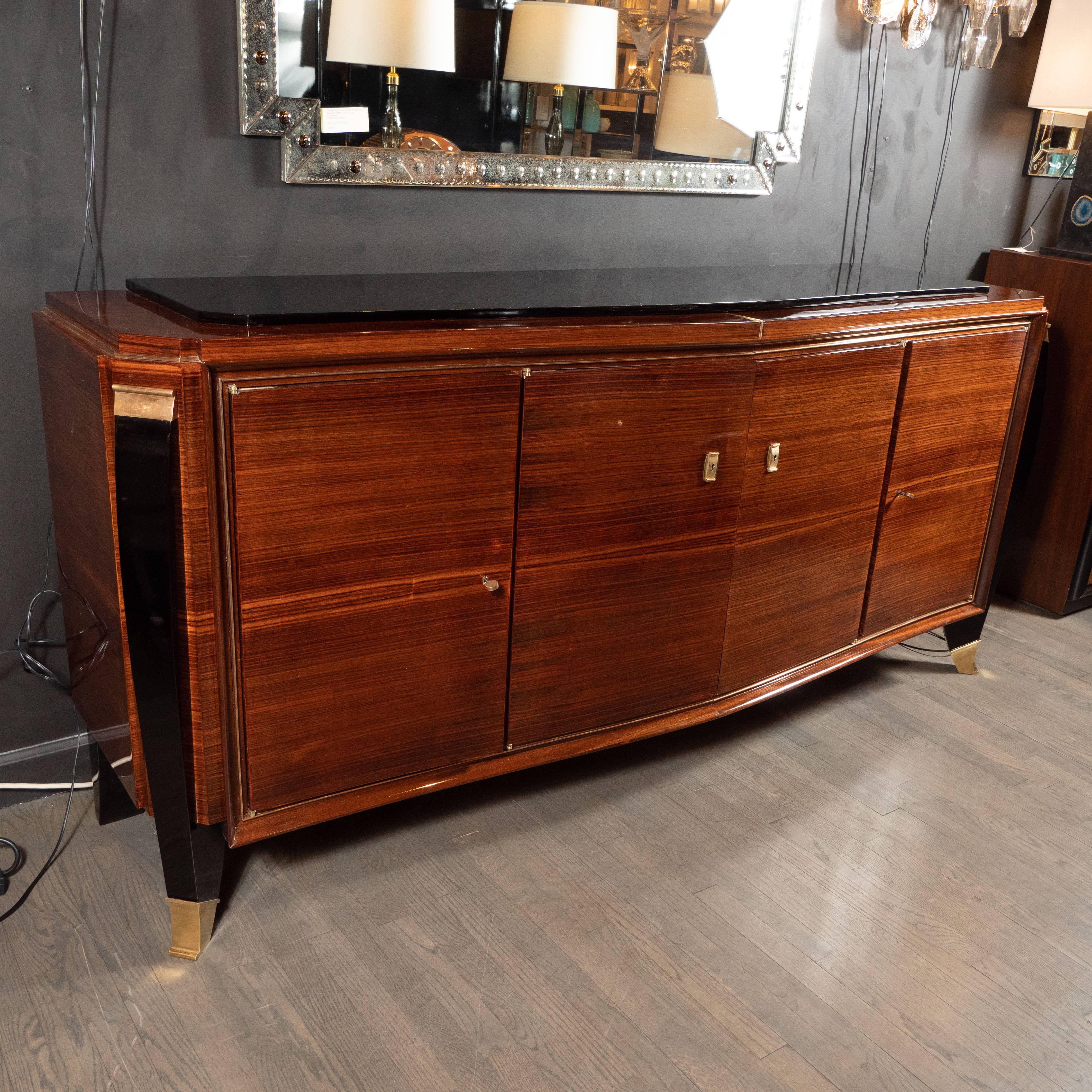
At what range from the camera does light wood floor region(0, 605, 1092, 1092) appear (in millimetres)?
1412

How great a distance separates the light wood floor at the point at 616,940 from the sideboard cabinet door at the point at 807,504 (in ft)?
0.96

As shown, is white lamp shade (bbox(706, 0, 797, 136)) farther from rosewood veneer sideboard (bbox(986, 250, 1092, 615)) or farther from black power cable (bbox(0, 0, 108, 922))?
black power cable (bbox(0, 0, 108, 922))

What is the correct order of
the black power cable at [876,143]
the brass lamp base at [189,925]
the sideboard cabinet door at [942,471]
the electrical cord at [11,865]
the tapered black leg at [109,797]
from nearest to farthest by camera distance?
the brass lamp base at [189,925], the electrical cord at [11,865], the tapered black leg at [109,797], the sideboard cabinet door at [942,471], the black power cable at [876,143]

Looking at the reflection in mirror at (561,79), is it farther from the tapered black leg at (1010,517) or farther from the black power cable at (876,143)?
the tapered black leg at (1010,517)

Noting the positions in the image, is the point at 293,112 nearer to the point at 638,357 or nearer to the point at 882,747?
the point at 638,357

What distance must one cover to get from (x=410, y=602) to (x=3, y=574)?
0.77m

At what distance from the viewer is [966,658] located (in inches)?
101

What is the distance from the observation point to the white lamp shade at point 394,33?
5.55 ft

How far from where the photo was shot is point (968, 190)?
286cm

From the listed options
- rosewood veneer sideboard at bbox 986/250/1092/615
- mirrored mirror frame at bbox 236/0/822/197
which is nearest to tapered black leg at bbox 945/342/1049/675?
rosewood veneer sideboard at bbox 986/250/1092/615

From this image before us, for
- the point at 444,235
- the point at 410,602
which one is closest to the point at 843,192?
the point at 444,235

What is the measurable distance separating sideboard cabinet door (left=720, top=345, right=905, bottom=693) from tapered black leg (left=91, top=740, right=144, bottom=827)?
1122 mm

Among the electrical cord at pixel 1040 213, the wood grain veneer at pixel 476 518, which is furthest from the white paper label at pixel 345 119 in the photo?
the electrical cord at pixel 1040 213

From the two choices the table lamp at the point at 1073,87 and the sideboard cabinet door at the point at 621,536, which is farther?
the table lamp at the point at 1073,87
